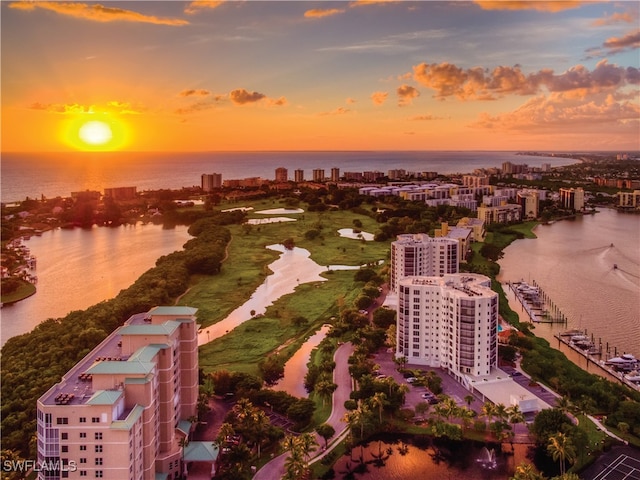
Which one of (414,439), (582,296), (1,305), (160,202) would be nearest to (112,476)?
(414,439)

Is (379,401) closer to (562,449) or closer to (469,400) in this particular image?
(469,400)

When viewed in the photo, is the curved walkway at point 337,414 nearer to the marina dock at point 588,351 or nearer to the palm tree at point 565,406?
the palm tree at point 565,406

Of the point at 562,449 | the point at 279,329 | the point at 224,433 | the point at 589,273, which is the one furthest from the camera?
the point at 589,273

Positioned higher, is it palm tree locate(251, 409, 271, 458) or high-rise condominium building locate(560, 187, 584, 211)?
high-rise condominium building locate(560, 187, 584, 211)

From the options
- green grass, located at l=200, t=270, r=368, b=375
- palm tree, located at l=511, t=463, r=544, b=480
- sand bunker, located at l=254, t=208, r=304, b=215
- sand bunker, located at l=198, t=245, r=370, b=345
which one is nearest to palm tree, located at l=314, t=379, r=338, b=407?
green grass, located at l=200, t=270, r=368, b=375

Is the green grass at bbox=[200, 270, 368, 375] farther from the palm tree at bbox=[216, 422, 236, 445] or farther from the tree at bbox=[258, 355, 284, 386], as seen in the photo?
the palm tree at bbox=[216, 422, 236, 445]

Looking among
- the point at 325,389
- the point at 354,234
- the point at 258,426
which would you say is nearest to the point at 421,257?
the point at 325,389
